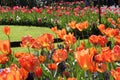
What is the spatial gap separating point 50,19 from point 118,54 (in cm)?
1161

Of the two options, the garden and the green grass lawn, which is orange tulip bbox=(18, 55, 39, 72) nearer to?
the garden

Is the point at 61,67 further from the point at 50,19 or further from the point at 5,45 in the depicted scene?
the point at 50,19

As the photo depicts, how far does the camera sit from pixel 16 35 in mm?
12578

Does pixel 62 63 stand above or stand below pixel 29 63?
below

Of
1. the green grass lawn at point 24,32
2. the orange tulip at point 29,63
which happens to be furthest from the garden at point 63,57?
the green grass lawn at point 24,32

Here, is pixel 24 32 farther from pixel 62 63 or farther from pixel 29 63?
pixel 29 63

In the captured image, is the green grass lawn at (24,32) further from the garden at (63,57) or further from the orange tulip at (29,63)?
the orange tulip at (29,63)

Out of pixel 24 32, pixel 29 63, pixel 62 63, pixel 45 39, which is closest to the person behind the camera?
pixel 29 63

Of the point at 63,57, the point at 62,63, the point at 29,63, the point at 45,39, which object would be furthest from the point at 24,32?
the point at 29,63

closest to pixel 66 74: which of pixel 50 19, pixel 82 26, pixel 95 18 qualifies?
pixel 82 26

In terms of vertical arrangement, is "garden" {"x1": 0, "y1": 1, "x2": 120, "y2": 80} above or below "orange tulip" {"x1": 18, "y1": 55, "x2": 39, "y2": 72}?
below

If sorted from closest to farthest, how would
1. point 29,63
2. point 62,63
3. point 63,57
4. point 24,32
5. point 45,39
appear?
point 29,63 < point 63,57 < point 62,63 < point 45,39 < point 24,32

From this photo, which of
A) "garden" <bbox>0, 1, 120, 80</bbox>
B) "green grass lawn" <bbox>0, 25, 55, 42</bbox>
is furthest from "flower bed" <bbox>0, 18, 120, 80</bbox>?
"green grass lawn" <bbox>0, 25, 55, 42</bbox>

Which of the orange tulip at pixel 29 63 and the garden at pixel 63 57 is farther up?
the orange tulip at pixel 29 63
